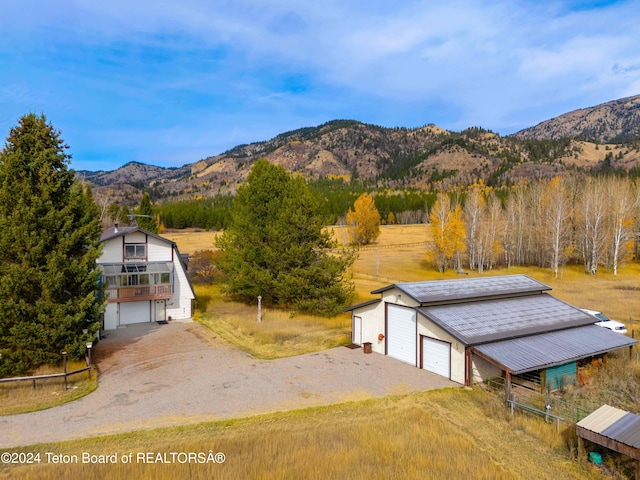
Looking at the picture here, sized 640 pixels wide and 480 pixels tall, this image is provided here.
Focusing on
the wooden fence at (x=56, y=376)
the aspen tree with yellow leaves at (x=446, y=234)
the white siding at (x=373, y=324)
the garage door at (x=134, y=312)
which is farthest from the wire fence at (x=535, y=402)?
the aspen tree with yellow leaves at (x=446, y=234)

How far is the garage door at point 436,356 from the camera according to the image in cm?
2011

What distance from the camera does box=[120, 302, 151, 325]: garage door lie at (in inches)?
1260

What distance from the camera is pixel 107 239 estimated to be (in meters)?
30.8

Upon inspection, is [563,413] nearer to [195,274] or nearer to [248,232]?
[248,232]

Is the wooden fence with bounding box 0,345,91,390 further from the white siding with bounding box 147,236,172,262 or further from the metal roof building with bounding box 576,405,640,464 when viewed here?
the metal roof building with bounding box 576,405,640,464

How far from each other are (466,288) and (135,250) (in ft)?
80.8

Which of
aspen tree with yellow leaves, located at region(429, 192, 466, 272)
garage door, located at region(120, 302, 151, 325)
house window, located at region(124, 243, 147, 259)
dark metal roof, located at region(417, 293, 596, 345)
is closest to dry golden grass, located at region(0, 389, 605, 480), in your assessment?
dark metal roof, located at region(417, 293, 596, 345)

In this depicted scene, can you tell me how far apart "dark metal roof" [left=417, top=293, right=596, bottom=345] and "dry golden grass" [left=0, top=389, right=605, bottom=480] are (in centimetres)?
416

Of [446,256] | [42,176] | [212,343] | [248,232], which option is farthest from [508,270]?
[42,176]

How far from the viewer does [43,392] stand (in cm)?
1792

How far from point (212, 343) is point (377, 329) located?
10284 millimetres

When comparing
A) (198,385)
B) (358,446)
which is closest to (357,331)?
(198,385)

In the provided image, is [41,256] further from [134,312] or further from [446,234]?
[446,234]

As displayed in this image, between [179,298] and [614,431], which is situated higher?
[179,298]
